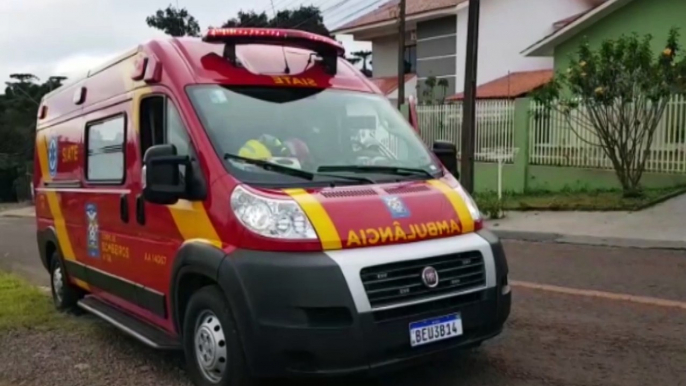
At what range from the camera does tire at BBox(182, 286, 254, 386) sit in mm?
3996

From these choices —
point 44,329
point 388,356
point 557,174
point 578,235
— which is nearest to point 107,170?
point 44,329

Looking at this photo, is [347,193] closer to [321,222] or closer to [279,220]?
[321,222]

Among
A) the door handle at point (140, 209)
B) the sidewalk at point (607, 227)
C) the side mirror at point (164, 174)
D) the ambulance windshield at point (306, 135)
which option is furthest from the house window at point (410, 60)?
the side mirror at point (164, 174)

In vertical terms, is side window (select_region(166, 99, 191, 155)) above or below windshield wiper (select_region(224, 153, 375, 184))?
above

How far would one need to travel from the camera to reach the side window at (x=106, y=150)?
5.54 meters

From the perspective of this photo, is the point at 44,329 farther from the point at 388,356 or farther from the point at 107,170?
the point at 388,356

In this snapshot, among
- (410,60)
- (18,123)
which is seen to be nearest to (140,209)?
(410,60)

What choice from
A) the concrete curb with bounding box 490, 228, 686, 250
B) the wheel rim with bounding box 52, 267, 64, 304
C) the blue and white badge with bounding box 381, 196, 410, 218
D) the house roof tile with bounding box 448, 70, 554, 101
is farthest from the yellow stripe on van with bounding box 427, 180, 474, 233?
the house roof tile with bounding box 448, 70, 554, 101

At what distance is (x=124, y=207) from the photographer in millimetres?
5355

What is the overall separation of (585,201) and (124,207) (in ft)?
34.0

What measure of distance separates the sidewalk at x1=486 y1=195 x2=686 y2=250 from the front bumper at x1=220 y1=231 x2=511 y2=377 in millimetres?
7212

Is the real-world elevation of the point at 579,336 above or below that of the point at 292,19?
below

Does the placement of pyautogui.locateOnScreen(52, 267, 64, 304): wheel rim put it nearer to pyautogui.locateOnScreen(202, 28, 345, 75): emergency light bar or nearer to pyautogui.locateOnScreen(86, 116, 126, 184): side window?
pyautogui.locateOnScreen(86, 116, 126, 184): side window

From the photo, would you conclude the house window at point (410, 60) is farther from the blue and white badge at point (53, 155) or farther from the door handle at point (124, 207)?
the door handle at point (124, 207)
